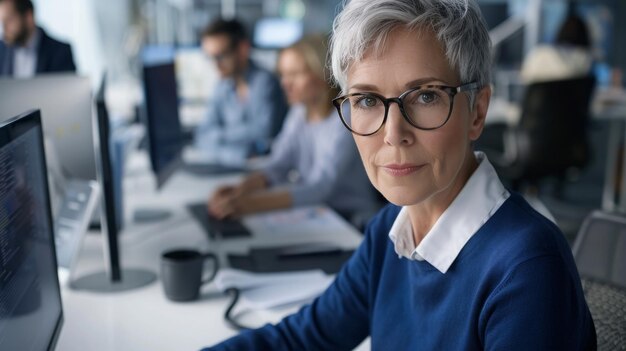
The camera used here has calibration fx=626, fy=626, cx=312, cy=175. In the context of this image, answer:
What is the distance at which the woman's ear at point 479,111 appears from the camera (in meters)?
0.95

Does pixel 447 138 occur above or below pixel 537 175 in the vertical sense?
above

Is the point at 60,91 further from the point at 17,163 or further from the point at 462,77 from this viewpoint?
the point at 462,77

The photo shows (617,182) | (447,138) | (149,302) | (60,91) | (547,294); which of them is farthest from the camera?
(617,182)

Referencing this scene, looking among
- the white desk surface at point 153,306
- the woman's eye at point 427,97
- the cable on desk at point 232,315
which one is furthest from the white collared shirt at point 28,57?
the woman's eye at point 427,97

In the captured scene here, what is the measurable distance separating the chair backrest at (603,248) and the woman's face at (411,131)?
341 millimetres

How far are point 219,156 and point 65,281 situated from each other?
180 centimetres

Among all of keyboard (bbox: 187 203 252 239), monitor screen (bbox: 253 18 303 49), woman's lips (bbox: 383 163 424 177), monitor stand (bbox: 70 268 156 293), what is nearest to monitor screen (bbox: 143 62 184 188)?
keyboard (bbox: 187 203 252 239)

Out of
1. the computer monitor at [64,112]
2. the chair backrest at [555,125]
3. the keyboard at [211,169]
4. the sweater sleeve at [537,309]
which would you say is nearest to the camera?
the sweater sleeve at [537,309]

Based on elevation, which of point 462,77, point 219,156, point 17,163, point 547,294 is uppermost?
point 462,77

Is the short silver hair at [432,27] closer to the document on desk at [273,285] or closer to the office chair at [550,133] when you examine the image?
the document on desk at [273,285]

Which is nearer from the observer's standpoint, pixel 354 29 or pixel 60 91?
pixel 354 29

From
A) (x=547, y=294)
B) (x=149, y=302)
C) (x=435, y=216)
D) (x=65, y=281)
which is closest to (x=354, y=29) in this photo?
(x=435, y=216)

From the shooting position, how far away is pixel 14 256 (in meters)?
0.82

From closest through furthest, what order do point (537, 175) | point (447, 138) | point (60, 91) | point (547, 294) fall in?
point (547, 294) → point (447, 138) → point (60, 91) → point (537, 175)
